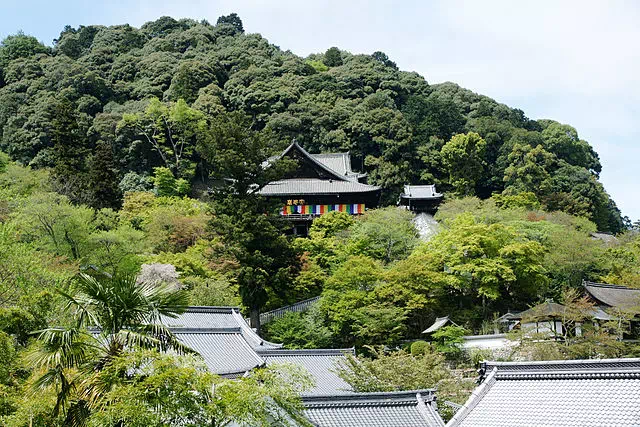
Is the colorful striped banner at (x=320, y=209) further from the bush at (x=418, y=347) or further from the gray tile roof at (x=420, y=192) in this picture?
the bush at (x=418, y=347)

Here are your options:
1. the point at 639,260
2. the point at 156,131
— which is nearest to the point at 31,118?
the point at 156,131

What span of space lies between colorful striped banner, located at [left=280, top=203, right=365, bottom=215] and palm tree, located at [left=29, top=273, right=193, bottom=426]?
31252 millimetres

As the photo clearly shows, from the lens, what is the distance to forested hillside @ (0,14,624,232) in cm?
4772

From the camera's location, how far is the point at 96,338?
9977 millimetres

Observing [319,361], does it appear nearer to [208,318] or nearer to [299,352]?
[299,352]

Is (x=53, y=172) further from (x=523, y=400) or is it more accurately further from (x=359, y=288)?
(x=523, y=400)

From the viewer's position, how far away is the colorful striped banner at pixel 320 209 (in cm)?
4162

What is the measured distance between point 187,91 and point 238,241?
113 ft

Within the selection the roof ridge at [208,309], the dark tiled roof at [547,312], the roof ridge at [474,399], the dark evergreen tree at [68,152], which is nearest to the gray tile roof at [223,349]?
the roof ridge at [208,309]

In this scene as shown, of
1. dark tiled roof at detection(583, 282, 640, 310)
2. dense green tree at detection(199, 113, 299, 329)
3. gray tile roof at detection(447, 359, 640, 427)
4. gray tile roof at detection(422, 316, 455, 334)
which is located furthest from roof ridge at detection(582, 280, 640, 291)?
gray tile roof at detection(447, 359, 640, 427)

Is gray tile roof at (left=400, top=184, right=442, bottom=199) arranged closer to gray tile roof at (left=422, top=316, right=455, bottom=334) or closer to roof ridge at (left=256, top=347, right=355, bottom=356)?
gray tile roof at (left=422, top=316, right=455, bottom=334)

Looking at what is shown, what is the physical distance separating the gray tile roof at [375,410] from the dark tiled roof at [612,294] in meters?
15.1

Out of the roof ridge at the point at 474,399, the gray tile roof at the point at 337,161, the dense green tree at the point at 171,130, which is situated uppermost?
the dense green tree at the point at 171,130

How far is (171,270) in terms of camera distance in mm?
28453
